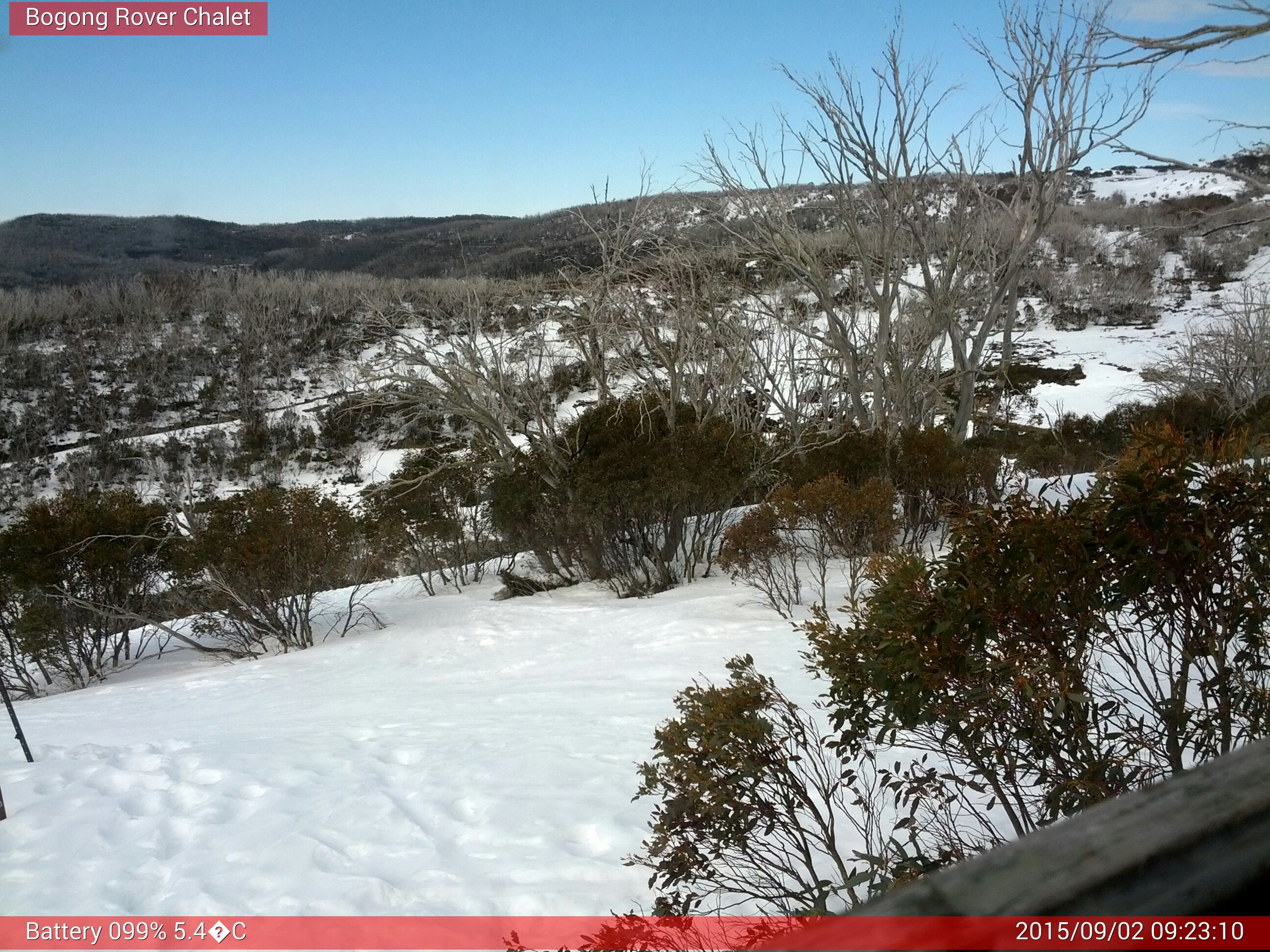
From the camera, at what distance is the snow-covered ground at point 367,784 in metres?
3.00

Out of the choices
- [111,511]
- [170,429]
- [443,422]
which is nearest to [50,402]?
[170,429]

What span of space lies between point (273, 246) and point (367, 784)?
75.6m

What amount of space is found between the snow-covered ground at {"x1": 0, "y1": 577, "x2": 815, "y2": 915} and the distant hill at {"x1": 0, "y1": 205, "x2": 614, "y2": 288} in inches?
1325

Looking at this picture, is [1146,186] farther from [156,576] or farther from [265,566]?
[156,576]

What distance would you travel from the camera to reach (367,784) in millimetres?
4137

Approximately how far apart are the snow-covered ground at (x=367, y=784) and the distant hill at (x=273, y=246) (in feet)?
110

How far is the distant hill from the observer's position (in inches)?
1928

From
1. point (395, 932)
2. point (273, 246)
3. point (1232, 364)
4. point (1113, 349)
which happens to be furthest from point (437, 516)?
point (273, 246)

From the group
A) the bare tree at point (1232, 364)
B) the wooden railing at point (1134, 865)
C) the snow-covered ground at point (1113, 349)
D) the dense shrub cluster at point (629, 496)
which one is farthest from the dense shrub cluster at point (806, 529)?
the snow-covered ground at point (1113, 349)

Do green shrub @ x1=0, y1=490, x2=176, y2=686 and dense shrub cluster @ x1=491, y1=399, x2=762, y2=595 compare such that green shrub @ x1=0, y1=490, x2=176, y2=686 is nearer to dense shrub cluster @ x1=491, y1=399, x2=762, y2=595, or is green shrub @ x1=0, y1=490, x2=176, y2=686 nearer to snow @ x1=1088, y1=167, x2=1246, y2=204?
dense shrub cluster @ x1=491, y1=399, x2=762, y2=595

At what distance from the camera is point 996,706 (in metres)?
2.07

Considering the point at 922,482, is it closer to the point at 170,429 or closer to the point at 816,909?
the point at 816,909

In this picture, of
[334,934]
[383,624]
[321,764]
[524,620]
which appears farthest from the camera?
[383,624]

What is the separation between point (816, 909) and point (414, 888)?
174 cm
